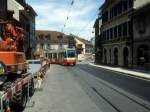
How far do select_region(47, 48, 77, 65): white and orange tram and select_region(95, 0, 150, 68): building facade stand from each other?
7.13m

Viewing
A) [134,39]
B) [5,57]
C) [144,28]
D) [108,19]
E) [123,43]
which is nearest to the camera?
[5,57]

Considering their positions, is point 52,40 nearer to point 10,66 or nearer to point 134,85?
point 134,85

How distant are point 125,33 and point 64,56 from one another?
16575mm

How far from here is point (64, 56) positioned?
71.1 metres

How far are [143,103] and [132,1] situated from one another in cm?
3951

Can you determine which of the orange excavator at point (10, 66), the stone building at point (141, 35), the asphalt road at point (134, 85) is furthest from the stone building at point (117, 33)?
the orange excavator at point (10, 66)

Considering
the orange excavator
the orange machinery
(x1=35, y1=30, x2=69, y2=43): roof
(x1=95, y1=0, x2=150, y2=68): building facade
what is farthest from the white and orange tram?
the orange excavator

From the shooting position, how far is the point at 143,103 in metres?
16.1

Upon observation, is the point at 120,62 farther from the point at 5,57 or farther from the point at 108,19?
the point at 5,57

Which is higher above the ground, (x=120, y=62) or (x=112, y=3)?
(x=112, y=3)

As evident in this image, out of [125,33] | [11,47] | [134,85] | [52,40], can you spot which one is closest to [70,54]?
[125,33]

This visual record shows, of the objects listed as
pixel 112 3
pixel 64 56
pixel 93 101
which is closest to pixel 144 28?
pixel 112 3

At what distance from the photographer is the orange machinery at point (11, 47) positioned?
12109 millimetres

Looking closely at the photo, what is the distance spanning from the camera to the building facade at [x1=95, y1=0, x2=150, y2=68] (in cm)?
5009
